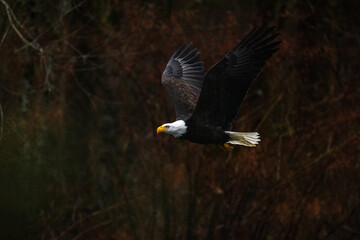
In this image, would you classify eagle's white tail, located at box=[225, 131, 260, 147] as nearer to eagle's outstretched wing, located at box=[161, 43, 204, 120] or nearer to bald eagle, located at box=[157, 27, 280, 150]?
bald eagle, located at box=[157, 27, 280, 150]

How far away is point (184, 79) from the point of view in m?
10.8

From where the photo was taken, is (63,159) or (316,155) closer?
(316,155)

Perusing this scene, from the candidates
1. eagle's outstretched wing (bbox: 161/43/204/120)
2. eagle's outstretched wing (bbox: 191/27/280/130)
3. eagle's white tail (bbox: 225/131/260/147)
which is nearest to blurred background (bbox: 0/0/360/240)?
eagle's outstretched wing (bbox: 161/43/204/120)

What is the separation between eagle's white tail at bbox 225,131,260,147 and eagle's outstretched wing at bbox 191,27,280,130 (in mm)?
293

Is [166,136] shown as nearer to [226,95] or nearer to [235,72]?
[226,95]

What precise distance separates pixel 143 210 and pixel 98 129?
213cm

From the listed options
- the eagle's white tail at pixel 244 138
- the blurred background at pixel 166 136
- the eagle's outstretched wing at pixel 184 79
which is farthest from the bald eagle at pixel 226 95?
the blurred background at pixel 166 136

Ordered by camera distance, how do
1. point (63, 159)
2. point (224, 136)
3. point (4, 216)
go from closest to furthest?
point (224, 136), point (4, 216), point (63, 159)

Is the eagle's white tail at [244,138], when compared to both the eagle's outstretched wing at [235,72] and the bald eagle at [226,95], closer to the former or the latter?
the bald eagle at [226,95]

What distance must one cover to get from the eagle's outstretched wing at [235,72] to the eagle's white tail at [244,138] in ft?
0.96

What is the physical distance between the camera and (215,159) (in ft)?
40.3

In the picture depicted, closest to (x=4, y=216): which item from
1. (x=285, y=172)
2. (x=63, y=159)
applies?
(x=63, y=159)

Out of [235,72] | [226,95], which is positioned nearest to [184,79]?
[226,95]

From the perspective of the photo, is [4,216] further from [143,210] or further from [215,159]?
[215,159]
